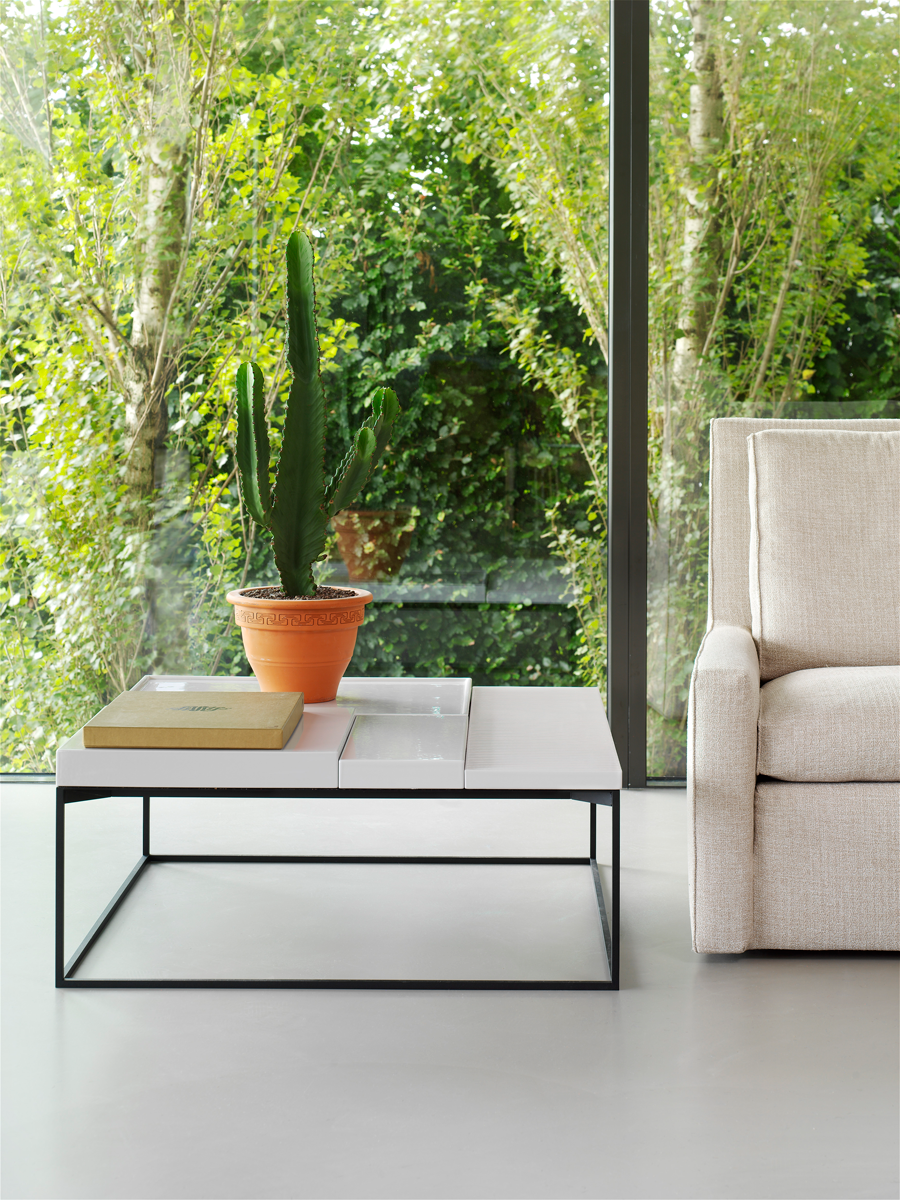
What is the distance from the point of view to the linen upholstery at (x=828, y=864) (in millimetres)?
1838

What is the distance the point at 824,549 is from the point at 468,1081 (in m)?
1.33

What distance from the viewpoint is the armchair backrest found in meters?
2.42

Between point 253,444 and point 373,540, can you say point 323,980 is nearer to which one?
point 253,444

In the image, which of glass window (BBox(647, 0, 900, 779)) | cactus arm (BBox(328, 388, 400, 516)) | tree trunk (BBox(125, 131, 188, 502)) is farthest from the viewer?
tree trunk (BBox(125, 131, 188, 502))

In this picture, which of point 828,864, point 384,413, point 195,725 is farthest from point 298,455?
point 828,864

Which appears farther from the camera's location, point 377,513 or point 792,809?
point 377,513

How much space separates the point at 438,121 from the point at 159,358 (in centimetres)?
99

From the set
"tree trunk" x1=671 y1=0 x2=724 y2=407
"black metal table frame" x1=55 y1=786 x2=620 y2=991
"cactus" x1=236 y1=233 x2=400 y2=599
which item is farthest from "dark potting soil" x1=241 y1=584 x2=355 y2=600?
"tree trunk" x1=671 y1=0 x2=724 y2=407

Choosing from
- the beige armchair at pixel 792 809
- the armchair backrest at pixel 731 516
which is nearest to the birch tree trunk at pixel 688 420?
the armchair backrest at pixel 731 516

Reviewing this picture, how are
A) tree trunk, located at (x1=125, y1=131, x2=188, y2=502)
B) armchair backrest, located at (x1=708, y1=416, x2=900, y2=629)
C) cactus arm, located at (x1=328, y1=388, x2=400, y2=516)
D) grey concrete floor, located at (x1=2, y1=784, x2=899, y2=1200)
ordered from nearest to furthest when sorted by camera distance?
1. grey concrete floor, located at (x1=2, y1=784, x2=899, y2=1200)
2. cactus arm, located at (x1=328, y1=388, x2=400, y2=516)
3. armchair backrest, located at (x1=708, y1=416, x2=900, y2=629)
4. tree trunk, located at (x1=125, y1=131, x2=188, y2=502)

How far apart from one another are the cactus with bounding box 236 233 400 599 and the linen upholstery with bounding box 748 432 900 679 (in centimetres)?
86

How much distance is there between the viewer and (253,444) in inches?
81.6

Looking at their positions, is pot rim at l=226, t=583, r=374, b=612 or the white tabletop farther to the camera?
pot rim at l=226, t=583, r=374, b=612

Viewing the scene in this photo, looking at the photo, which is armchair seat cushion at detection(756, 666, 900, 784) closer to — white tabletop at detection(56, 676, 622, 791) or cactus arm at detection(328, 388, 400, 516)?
white tabletop at detection(56, 676, 622, 791)
